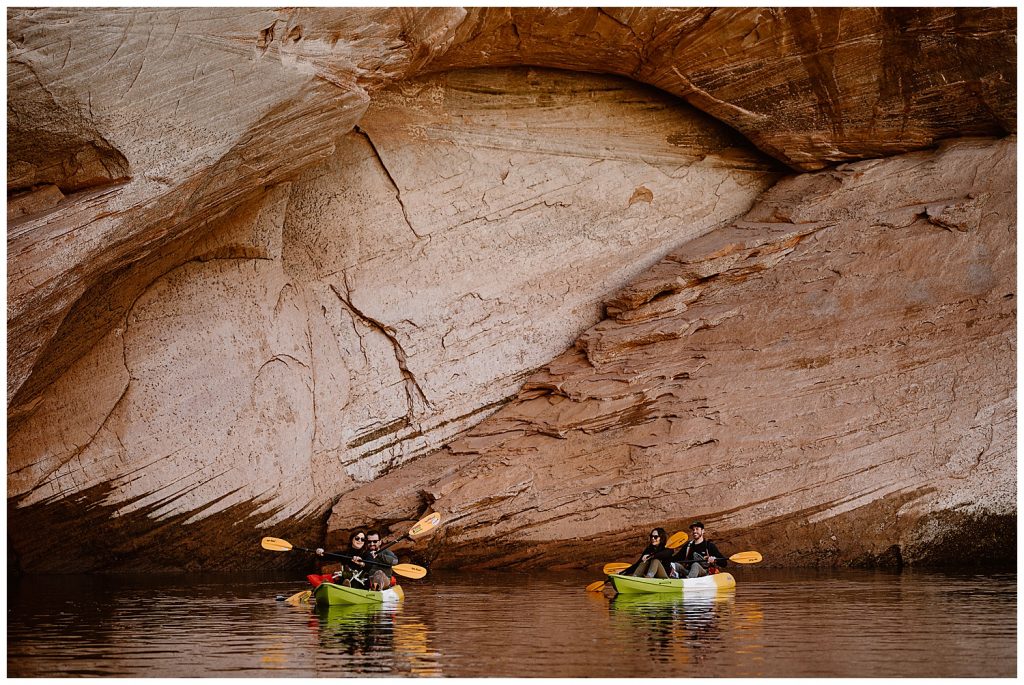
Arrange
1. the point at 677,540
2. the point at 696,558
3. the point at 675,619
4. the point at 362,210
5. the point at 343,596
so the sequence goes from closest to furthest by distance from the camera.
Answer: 1. the point at 675,619
2. the point at 343,596
3. the point at 696,558
4. the point at 677,540
5. the point at 362,210

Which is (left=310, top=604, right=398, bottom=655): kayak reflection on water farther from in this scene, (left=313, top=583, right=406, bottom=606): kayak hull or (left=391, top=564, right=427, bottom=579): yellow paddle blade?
(left=391, top=564, right=427, bottom=579): yellow paddle blade

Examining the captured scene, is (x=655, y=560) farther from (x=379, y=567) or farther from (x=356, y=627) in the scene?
(x=356, y=627)

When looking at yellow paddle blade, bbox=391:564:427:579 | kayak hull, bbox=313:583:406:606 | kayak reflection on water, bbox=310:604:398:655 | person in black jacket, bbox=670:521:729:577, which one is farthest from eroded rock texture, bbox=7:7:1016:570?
kayak reflection on water, bbox=310:604:398:655

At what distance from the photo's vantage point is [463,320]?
17.2 metres

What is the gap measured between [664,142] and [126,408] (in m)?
9.16

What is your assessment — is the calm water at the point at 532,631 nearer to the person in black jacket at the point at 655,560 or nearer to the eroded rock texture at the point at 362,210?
the person in black jacket at the point at 655,560

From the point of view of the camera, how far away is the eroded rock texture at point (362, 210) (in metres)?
12.6

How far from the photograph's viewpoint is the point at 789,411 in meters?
15.5

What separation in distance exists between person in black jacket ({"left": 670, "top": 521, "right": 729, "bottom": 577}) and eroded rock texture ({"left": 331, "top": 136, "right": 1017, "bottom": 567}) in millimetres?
1997

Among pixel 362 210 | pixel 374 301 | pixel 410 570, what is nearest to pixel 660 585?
pixel 410 570

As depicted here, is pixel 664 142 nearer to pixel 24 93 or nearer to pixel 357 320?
pixel 357 320

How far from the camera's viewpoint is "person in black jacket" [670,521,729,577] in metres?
12.6

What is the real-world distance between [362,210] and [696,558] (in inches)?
292

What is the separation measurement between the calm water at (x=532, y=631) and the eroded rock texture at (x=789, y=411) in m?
1.53
